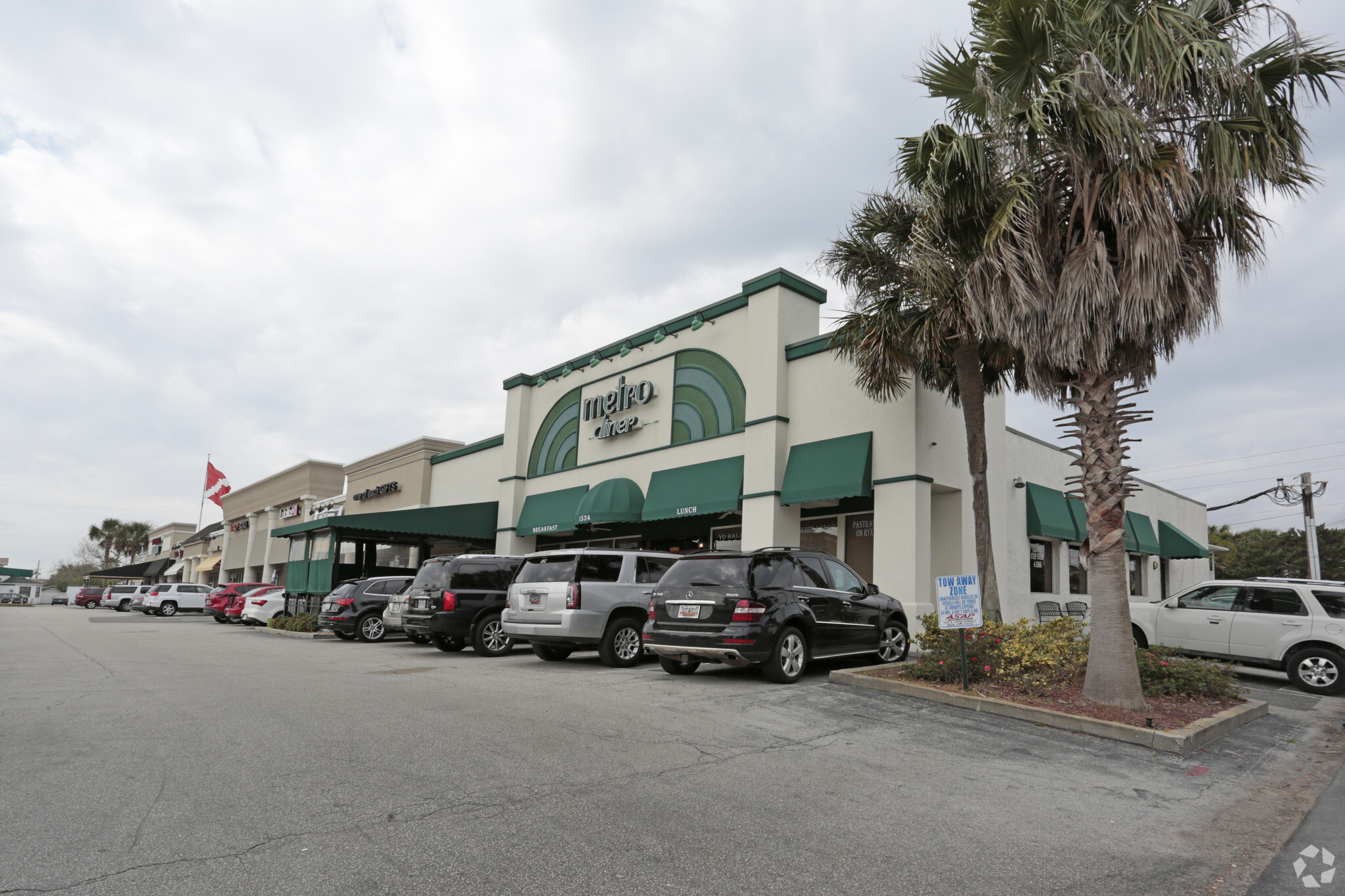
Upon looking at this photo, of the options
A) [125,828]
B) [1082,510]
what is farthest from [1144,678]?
[1082,510]

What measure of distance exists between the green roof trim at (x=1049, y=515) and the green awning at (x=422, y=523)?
17.5 metres

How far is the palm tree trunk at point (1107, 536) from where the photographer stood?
9.03 m

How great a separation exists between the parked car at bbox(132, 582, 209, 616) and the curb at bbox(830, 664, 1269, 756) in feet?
127

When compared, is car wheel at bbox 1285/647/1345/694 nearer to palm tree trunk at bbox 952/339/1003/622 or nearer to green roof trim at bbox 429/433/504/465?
palm tree trunk at bbox 952/339/1003/622

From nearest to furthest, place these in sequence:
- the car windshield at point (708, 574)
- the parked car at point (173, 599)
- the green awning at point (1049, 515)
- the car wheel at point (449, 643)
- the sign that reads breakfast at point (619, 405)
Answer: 1. the car windshield at point (708, 574)
2. the car wheel at point (449, 643)
3. the green awning at point (1049, 515)
4. the sign that reads breakfast at point (619, 405)
5. the parked car at point (173, 599)

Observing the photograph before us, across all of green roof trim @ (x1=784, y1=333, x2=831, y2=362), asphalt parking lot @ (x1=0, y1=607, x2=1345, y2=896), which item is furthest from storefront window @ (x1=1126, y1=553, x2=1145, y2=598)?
asphalt parking lot @ (x1=0, y1=607, x2=1345, y2=896)

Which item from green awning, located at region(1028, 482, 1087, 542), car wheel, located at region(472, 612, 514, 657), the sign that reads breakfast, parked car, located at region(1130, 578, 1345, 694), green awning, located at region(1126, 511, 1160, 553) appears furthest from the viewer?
green awning, located at region(1126, 511, 1160, 553)

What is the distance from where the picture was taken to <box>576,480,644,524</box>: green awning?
74.1ft

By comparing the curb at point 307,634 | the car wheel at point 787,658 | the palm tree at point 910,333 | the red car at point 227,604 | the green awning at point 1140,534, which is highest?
the palm tree at point 910,333

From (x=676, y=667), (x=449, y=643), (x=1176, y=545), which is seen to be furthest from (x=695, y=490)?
(x=1176, y=545)

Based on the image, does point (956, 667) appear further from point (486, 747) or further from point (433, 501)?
point (433, 501)

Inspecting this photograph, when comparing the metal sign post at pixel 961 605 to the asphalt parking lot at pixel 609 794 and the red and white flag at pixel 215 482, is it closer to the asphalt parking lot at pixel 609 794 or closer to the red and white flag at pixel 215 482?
the asphalt parking lot at pixel 609 794

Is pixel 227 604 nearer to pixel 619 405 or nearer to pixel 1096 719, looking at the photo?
pixel 619 405

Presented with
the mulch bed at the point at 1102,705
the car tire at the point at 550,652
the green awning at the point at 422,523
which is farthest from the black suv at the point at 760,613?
the green awning at the point at 422,523
